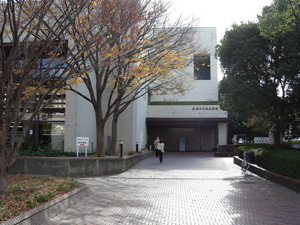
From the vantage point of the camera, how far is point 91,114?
850 inches

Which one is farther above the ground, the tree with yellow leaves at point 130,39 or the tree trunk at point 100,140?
the tree with yellow leaves at point 130,39

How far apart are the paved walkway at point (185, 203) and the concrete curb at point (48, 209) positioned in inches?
5.6

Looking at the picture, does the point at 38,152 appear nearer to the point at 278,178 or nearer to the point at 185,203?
the point at 185,203

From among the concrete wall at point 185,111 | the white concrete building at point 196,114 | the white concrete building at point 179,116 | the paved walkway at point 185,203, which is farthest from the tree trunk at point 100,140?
the concrete wall at point 185,111

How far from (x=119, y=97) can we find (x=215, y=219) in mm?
10244

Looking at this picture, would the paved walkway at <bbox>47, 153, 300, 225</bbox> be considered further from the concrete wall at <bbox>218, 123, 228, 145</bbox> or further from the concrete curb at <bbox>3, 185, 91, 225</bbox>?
the concrete wall at <bbox>218, 123, 228, 145</bbox>

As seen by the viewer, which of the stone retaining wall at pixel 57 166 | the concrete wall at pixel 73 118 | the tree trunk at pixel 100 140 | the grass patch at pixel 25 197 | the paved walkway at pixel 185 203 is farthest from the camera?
the concrete wall at pixel 73 118

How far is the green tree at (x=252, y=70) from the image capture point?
12.9m

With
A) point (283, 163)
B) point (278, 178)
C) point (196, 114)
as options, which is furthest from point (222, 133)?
point (283, 163)

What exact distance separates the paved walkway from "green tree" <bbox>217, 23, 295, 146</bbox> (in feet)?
12.1

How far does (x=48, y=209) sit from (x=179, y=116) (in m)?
25.4

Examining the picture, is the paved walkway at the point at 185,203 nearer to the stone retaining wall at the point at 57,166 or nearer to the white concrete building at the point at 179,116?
the stone retaining wall at the point at 57,166

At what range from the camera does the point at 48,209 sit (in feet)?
19.8

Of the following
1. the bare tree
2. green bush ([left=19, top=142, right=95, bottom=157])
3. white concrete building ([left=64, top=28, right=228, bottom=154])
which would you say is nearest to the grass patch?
the bare tree
